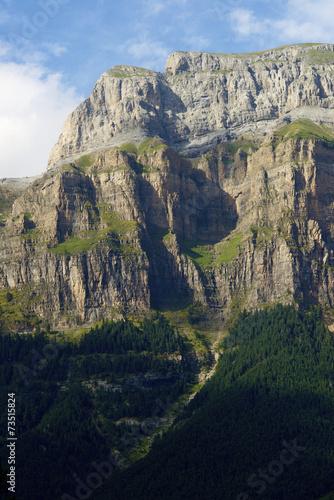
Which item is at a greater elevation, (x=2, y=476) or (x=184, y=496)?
(x=2, y=476)

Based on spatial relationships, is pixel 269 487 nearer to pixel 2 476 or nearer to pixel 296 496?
pixel 296 496

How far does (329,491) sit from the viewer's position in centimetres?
19875

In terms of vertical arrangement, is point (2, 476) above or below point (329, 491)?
above

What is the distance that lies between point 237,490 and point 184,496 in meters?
14.2

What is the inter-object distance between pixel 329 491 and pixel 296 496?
957 cm

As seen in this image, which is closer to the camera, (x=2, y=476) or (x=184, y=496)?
(x=2, y=476)

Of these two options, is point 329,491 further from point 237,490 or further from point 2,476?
point 2,476

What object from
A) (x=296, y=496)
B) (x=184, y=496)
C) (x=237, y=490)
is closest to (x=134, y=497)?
(x=184, y=496)

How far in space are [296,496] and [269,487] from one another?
730 cm

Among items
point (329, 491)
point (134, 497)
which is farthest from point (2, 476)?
point (329, 491)

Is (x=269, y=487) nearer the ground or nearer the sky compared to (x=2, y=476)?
nearer the ground

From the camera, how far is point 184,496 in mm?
199500

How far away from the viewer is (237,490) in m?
198

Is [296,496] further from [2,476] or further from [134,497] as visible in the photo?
[2,476]
